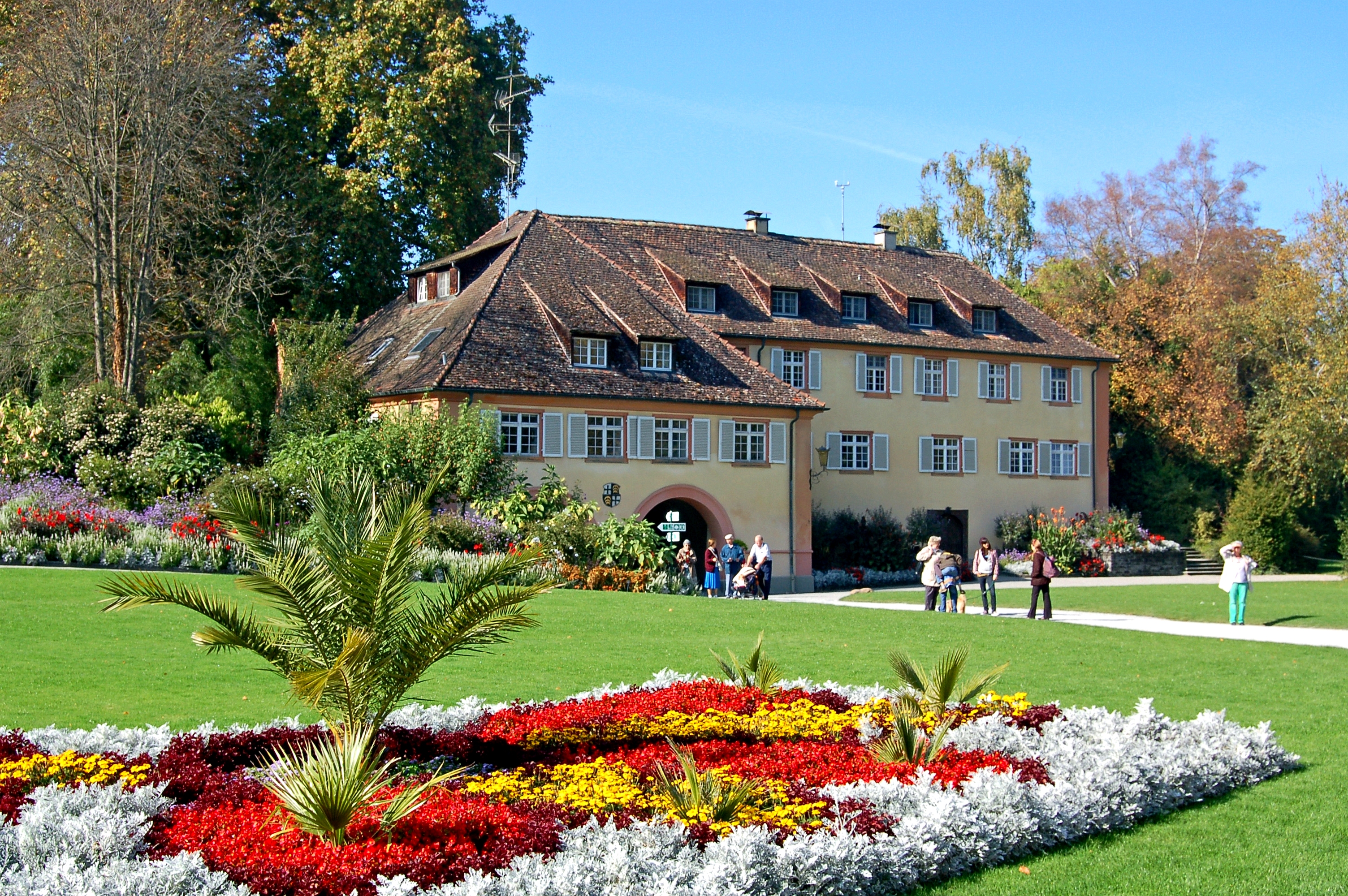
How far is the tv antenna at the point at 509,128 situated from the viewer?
44.0 meters

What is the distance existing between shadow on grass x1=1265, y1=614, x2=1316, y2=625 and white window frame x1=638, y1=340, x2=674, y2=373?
17.6 m

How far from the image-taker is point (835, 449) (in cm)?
4356

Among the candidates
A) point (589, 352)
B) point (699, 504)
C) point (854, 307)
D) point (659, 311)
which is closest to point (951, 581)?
point (699, 504)

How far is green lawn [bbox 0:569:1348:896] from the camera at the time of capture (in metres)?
8.08

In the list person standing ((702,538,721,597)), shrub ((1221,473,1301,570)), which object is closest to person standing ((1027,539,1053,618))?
person standing ((702,538,721,597))

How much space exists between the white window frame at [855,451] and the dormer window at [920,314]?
4634 mm

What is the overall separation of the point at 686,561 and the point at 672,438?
6.32 m

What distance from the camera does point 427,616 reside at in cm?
851

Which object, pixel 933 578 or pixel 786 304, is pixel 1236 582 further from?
pixel 786 304

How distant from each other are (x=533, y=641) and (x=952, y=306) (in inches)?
1276

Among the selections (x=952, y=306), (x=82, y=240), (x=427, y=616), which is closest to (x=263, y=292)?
(x=82, y=240)

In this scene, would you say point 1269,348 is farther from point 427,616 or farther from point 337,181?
point 427,616

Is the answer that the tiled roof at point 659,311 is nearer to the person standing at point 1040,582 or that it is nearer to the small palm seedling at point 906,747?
the person standing at point 1040,582

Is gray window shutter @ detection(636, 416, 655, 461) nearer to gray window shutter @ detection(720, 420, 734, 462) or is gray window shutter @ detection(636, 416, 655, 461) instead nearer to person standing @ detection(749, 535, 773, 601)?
gray window shutter @ detection(720, 420, 734, 462)
